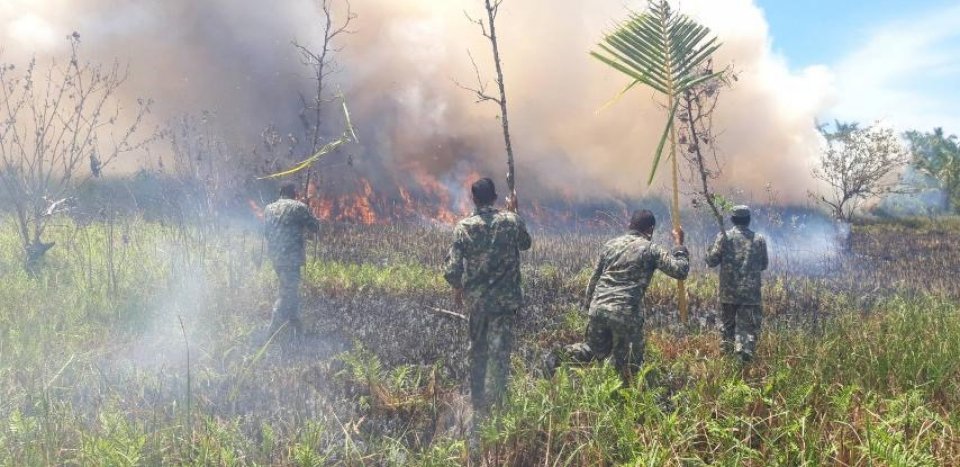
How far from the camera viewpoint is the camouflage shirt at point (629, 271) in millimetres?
4965

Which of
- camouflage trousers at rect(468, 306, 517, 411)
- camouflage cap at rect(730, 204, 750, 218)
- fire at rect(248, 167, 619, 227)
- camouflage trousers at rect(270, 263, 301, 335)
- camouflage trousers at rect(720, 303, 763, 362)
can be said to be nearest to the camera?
camouflage trousers at rect(468, 306, 517, 411)

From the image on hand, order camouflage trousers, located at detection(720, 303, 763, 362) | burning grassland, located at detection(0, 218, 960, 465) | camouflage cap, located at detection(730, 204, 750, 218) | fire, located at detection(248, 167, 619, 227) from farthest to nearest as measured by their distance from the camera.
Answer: fire, located at detection(248, 167, 619, 227) → camouflage cap, located at detection(730, 204, 750, 218) → camouflage trousers, located at detection(720, 303, 763, 362) → burning grassland, located at detection(0, 218, 960, 465)

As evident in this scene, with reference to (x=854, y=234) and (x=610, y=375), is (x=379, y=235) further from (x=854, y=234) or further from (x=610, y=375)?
(x=854, y=234)

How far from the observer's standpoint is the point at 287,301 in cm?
685

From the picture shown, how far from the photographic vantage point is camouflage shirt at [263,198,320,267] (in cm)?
690

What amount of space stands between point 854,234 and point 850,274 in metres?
10.9

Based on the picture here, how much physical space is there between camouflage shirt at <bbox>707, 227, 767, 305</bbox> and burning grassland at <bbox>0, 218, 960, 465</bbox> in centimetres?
56

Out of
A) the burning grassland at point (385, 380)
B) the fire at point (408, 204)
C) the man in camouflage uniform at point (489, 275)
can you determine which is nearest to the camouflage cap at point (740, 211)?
the burning grassland at point (385, 380)

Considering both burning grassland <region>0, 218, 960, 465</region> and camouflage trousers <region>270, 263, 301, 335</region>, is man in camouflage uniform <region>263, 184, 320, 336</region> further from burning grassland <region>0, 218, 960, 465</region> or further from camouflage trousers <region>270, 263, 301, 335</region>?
burning grassland <region>0, 218, 960, 465</region>

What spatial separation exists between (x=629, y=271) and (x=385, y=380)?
89.1 inches

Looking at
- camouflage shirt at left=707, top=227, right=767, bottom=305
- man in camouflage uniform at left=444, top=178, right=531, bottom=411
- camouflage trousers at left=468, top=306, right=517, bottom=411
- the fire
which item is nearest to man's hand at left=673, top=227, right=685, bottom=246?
man in camouflage uniform at left=444, top=178, right=531, bottom=411

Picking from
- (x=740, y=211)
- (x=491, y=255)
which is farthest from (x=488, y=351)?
(x=740, y=211)

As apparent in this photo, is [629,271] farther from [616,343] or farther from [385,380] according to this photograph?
[385,380]

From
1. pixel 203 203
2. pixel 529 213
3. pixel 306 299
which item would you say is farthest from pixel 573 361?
pixel 529 213
